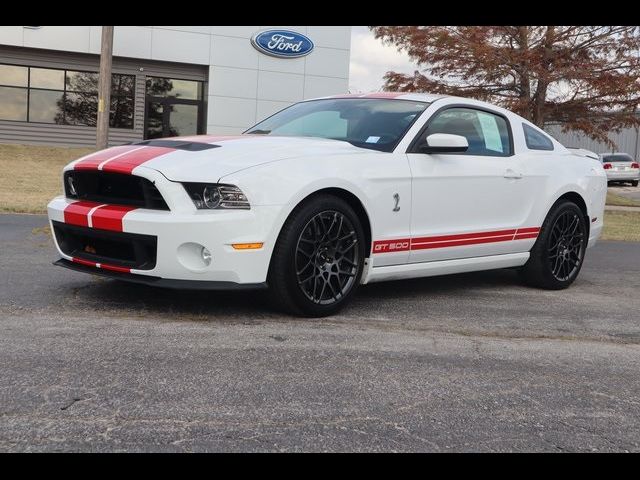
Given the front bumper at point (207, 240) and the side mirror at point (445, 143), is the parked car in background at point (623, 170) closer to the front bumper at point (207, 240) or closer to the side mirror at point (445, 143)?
the side mirror at point (445, 143)

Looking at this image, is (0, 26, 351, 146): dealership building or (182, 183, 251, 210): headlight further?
(0, 26, 351, 146): dealership building

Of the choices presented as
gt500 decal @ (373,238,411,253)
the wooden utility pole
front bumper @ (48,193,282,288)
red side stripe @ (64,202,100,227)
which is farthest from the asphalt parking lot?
the wooden utility pole

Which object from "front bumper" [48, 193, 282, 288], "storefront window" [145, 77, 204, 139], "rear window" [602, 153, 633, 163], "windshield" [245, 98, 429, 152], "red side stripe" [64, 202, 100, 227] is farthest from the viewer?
"rear window" [602, 153, 633, 163]

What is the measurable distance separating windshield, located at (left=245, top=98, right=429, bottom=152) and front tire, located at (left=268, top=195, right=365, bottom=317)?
0.72 meters

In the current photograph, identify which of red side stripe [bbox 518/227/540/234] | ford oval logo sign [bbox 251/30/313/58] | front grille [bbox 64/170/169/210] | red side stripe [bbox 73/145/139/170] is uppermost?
ford oval logo sign [bbox 251/30/313/58]

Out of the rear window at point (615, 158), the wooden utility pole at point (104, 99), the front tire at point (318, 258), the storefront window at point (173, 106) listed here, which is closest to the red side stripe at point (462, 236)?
the front tire at point (318, 258)

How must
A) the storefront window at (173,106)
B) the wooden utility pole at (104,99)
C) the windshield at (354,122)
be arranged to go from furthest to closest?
the storefront window at (173,106) < the wooden utility pole at (104,99) < the windshield at (354,122)

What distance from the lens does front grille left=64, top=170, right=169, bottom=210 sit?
13.8ft

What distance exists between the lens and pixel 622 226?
13203 millimetres

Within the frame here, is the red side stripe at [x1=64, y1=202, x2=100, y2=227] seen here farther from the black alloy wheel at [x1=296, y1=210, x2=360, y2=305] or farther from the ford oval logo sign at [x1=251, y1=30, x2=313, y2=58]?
the ford oval logo sign at [x1=251, y1=30, x2=313, y2=58]

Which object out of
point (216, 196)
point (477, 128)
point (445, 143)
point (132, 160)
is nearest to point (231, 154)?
point (216, 196)

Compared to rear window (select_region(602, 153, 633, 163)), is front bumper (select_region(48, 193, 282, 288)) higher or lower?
lower

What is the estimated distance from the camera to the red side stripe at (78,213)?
14.5ft

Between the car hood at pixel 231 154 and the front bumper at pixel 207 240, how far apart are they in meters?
0.23
